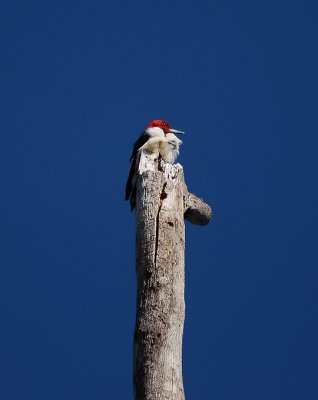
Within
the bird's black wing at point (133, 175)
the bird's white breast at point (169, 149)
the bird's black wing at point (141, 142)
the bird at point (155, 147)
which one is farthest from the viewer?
the bird's black wing at point (141, 142)

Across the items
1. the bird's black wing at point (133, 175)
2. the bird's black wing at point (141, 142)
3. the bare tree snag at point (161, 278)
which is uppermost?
the bird's black wing at point (141, 142)

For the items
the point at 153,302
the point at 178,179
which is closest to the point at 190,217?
the point at 178,179

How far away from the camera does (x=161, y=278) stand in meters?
3.49

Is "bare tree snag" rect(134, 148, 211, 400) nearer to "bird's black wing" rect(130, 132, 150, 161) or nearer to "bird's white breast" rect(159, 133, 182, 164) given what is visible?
"bird's white breast" rect(159, 133, 182, 164)

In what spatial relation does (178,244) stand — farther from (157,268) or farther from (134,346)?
(134,346)

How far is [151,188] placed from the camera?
393 cm

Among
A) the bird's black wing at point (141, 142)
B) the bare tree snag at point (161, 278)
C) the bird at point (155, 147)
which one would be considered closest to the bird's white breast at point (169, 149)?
the bird at point (155, 147)

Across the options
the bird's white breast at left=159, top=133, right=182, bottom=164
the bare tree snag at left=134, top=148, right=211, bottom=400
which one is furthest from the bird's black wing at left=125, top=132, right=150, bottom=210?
the bare tree snag at left=134, top=148, right=211, bottom=400

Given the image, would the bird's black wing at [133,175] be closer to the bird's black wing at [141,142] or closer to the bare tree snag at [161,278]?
the bird's black wing at [141,142]

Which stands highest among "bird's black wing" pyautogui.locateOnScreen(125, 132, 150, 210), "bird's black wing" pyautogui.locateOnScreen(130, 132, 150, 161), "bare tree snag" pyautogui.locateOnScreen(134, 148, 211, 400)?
"bird's black wing" pyautogui.locateOnScreen(130, 132, 150, 161)

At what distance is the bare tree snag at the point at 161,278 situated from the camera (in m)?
3.15

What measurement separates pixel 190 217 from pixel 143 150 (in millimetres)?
1081

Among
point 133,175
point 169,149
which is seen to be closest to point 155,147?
point 169,149

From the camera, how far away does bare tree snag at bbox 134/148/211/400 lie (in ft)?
10.3
